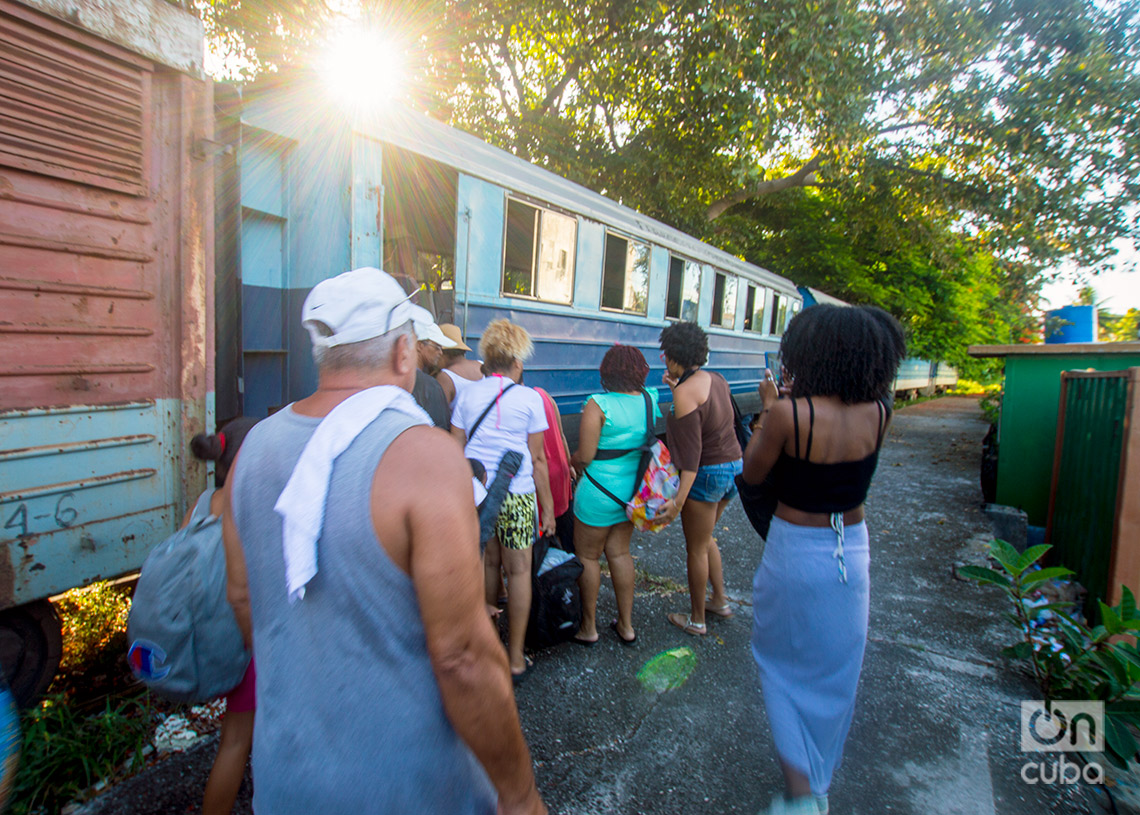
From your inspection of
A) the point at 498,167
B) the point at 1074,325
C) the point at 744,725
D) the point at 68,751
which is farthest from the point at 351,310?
the point at 1074,325

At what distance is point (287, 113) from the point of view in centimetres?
411

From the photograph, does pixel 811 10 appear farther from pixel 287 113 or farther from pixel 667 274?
pixel 287 113

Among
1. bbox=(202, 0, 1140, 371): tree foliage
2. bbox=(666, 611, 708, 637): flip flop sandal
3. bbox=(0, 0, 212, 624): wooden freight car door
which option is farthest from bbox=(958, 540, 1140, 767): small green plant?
bbox=(202, 0, 1140, 371): tree foliage

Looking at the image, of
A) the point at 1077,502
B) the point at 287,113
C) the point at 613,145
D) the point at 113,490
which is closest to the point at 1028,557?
the point at 1077,502

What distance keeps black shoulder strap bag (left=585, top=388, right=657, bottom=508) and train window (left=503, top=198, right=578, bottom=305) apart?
253 cm

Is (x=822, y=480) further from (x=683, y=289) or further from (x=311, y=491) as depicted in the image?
(x=683, y=289)

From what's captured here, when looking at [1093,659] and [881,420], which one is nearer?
[881,420]

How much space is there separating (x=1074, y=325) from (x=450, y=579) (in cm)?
726

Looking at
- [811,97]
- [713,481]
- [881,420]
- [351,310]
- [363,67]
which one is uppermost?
[811,97]

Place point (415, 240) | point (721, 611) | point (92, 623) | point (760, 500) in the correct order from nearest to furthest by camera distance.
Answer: point (760, 500)
point (92, 623)
point (721, 611)
point (415, 240)

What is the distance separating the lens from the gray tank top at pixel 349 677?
108cm

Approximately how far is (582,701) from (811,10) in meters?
9.95

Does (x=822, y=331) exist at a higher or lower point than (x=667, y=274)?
lower

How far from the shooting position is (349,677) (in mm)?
1103
